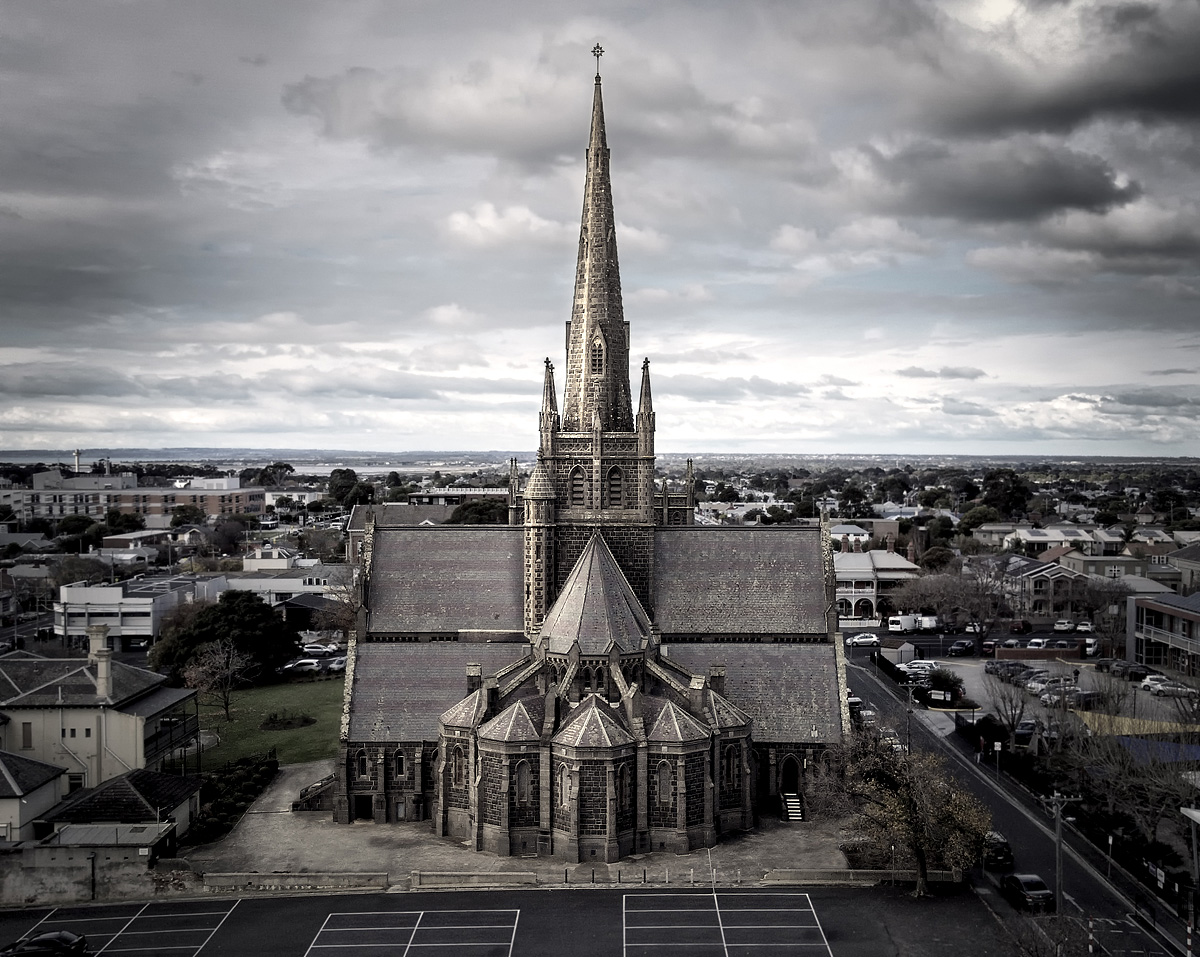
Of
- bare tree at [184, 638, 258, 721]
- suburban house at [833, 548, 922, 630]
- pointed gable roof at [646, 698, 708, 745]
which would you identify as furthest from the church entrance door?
suburban house at [833, 548, 922, 630]

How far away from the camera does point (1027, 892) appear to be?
135 feet

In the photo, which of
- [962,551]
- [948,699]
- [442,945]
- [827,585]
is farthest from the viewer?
[962,551]

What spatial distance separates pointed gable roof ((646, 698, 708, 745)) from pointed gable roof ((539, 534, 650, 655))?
4052 mm

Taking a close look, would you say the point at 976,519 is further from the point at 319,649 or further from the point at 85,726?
the point at 85,726

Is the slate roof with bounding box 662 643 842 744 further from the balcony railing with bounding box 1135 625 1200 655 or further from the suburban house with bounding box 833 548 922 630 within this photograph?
the suburban house with bounding box 833 548 922 630

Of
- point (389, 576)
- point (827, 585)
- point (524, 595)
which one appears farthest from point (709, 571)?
point (389, 576)

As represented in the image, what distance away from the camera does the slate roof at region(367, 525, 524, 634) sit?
57000 mm

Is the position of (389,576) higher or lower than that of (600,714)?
higher

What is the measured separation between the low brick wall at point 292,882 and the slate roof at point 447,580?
15.6 metres

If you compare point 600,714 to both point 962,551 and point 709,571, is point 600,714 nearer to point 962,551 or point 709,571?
point 709,571

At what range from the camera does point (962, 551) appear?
14250cm

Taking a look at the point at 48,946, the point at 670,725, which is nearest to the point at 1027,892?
the point at 670,725

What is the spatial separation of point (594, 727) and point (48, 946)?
2324 centimetres

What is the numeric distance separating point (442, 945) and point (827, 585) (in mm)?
29499
